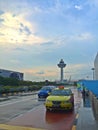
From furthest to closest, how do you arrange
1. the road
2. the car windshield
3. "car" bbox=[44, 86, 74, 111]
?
1. the car windshield
2. "car" bbox=[44, 86, 74, 111]
3. the road

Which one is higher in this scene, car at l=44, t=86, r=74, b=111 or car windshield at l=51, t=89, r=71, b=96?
car windshield at l=51, t=89, r=71, b=96

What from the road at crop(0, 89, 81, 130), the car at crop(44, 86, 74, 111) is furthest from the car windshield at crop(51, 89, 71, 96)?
the road at crop(0, 89, 81, 130)

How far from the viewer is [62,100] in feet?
77.6

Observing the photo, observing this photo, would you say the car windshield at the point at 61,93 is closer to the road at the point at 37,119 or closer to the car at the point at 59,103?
the car at the point at 59,103

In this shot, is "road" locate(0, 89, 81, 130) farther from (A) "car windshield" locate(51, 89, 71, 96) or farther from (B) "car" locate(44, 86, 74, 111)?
(A) "car windshield" locate(51, 89, 71, 96)

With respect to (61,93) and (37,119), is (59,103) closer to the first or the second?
(61,93)

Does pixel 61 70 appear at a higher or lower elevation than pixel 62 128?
higher

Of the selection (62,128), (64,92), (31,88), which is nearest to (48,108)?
(64,92)

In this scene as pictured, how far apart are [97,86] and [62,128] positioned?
18.3m

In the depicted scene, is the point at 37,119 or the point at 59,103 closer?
the point at 37,119

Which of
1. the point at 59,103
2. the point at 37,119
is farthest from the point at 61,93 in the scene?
the point at 37,119

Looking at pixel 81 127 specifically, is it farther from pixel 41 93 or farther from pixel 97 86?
pixel 41 93

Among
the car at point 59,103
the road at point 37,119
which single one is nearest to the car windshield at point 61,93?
the car at point 59,103

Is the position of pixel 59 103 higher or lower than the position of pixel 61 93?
lower
